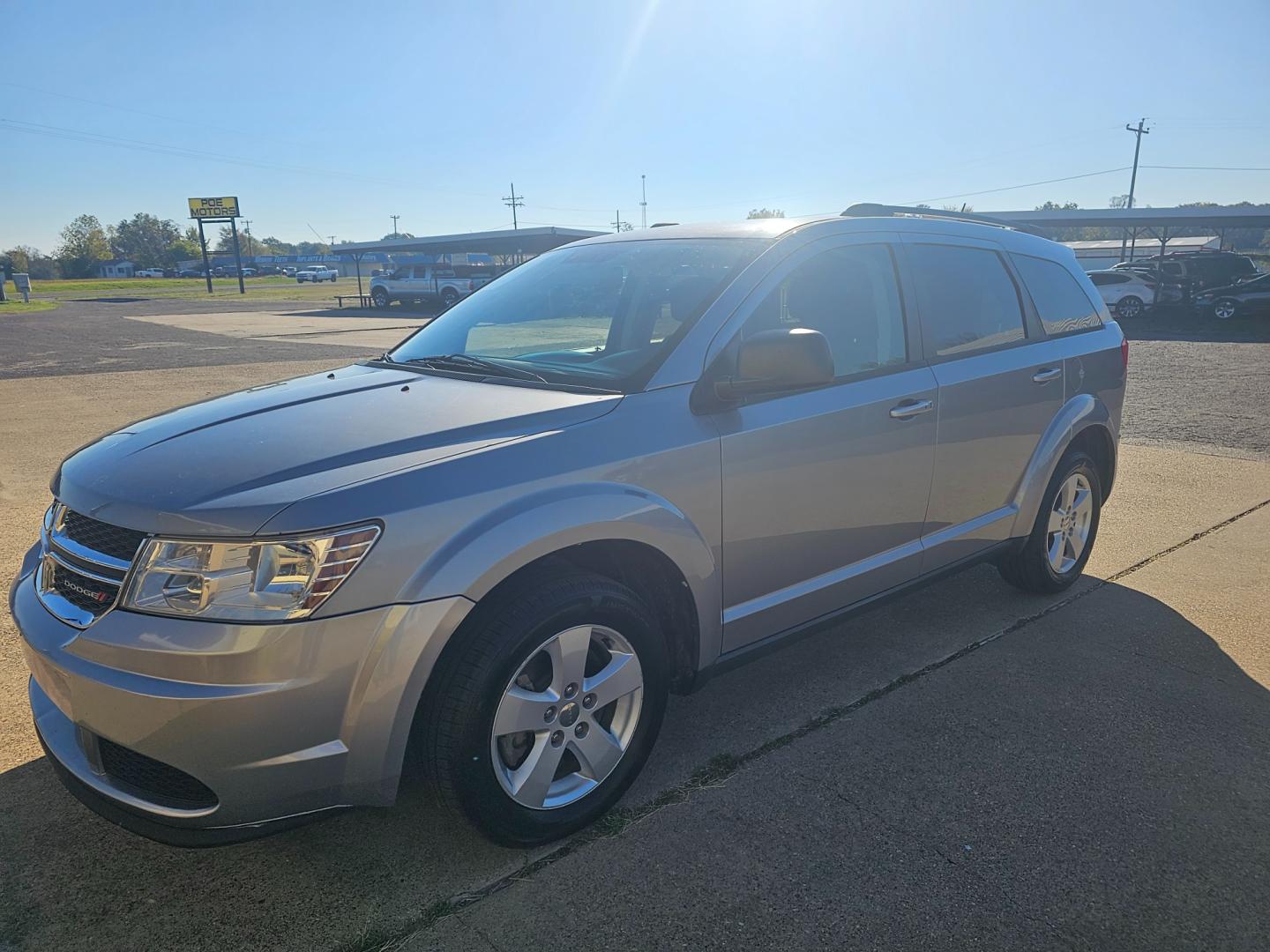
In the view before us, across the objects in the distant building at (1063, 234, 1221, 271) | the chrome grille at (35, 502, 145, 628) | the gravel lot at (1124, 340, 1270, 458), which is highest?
the distant building at (1063, 234, 1221, 271)

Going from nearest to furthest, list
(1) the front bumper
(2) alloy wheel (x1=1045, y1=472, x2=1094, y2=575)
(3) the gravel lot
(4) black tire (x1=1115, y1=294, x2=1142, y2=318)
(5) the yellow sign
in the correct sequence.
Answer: (1) the front bumper < (2) alloy wheel (x1=1045, y1=472, x2=1094, y2=575) < (3) the gravel lot < (4) black tire (x1=1115, y1=294, x2=1142, y2=318) < (5) the yellow sign

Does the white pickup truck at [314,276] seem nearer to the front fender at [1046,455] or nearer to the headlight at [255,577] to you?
the front fender at [1046,455]

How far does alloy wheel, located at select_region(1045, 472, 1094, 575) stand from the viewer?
14.4ft

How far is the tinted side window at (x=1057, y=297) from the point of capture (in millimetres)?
4258

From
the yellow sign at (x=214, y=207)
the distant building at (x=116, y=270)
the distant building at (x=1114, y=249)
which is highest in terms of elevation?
the yellow sign at (x=214, y=207)

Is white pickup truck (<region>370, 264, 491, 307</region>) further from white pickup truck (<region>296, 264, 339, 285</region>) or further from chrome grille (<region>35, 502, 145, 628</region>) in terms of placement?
white pickup truck (<region>296, 264, 339, 285</region>)

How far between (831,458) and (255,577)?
193cm

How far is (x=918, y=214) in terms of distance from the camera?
392 centimetres

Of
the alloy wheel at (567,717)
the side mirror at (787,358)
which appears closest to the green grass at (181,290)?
the side mirror at (787,358)

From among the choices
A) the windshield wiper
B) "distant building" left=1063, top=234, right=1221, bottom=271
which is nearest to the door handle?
the windshield wiper

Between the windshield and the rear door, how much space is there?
3.23ft

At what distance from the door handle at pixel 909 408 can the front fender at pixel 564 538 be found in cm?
105

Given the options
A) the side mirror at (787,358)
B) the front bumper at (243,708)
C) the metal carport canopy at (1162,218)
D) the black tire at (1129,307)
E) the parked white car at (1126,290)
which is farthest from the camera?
the metal carport canopy at (1162,218)

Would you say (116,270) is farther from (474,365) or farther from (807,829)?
(807,829)
